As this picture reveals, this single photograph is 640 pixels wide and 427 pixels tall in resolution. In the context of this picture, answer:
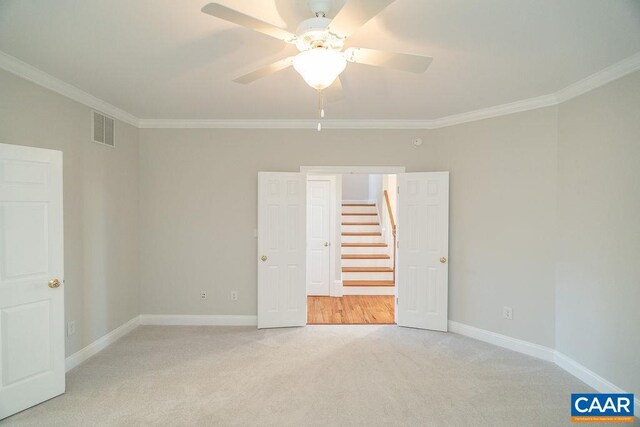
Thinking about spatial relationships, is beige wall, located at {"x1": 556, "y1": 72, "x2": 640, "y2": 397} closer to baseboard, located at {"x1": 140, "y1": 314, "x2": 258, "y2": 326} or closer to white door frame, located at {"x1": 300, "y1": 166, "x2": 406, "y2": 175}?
white door frame, located at {"x1": 300, "y1": 166, "x2": 406, "y2": 175}

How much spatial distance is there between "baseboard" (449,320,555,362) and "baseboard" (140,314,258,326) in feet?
8.31

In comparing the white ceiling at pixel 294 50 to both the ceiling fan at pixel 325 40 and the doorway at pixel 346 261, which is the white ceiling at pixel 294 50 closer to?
the ceiling fan at pixel 325 40

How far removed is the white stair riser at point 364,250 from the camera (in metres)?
6.96

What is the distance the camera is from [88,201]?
3611mm

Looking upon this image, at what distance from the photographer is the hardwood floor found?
4.78 metres

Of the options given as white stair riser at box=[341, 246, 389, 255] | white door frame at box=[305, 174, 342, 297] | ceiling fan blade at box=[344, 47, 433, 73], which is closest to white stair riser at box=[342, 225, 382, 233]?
white stair riser at box=[341, 246, 389, 255]

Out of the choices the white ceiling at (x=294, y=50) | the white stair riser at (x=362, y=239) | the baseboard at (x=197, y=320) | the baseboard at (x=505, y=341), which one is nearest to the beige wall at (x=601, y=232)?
the baseboard at (x=505, y=341)

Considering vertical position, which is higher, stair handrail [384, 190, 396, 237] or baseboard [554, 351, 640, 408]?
stair handrail [384, 190, 396, 237]

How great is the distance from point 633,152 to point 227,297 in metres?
4.32

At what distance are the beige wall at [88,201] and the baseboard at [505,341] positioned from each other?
13.1ft

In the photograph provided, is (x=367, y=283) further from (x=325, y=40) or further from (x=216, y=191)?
(x=325, y=40)

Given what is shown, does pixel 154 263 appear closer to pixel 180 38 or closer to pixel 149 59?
pixel 149 59

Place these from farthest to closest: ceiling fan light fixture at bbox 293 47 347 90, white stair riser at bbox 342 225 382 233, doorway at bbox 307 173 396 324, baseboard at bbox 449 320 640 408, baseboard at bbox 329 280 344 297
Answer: white stair riser at bbox 342 225 382 233
baseboard at bbox 329 280 344 297
doorway at bbox 307 173 396 324
baseboard at bbox 449 320 640 408
ceiling fan light fixture at bbox 293 47 347 90

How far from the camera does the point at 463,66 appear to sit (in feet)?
9.19
